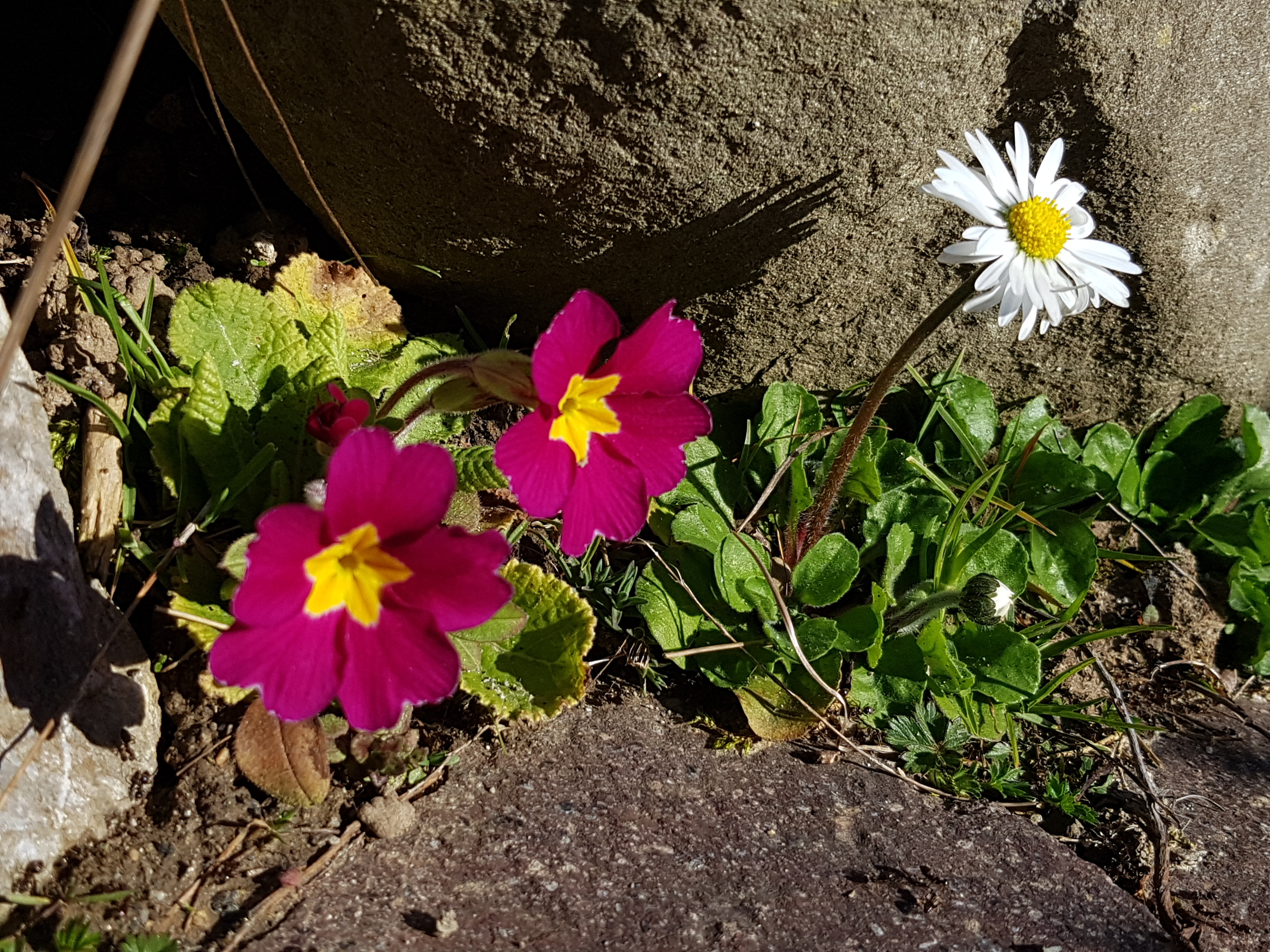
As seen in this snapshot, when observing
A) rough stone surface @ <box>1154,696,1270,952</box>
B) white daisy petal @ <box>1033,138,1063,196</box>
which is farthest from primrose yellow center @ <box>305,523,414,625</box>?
rough stone surface @ <box>1154,696,1270,952</box>

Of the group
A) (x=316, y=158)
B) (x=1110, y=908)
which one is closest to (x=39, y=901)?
(x=316, y=158)

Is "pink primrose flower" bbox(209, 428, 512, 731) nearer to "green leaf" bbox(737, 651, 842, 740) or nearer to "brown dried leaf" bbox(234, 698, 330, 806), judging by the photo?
"brown dried leaf" bbox(234, 698, 330, 806)

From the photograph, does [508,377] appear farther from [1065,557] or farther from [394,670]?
[1065,557]

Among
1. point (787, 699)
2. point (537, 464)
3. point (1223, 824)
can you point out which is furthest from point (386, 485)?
point (1223, 824)

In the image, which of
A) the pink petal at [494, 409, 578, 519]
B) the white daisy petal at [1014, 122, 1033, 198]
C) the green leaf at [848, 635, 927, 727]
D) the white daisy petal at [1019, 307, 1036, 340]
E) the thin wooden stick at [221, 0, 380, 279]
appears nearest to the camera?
the pink petal at [494, 409, 578, 519]

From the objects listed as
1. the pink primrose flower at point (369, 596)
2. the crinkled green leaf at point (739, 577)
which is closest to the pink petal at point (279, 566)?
the pink primrose flower at point (369, 596)
